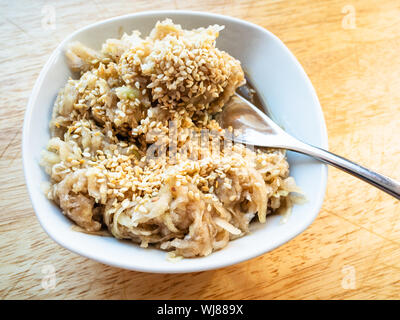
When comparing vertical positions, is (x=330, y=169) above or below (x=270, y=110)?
below

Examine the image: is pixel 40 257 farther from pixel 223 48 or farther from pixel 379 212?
pixel 379 212

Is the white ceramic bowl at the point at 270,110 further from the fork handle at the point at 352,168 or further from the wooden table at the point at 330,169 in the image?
the wooden table at the point at 330,169

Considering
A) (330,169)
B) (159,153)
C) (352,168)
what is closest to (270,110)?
(330,169)

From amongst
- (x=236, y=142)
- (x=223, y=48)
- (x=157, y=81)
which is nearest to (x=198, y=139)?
(x=236, y=142)

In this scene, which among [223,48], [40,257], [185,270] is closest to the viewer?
[185,270]

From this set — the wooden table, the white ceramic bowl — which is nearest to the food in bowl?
the white ceramic bowl

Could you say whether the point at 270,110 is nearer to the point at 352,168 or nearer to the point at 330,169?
the point at 330,169

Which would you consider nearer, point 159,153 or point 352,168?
point 352,168

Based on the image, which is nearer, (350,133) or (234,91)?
(234,91)
